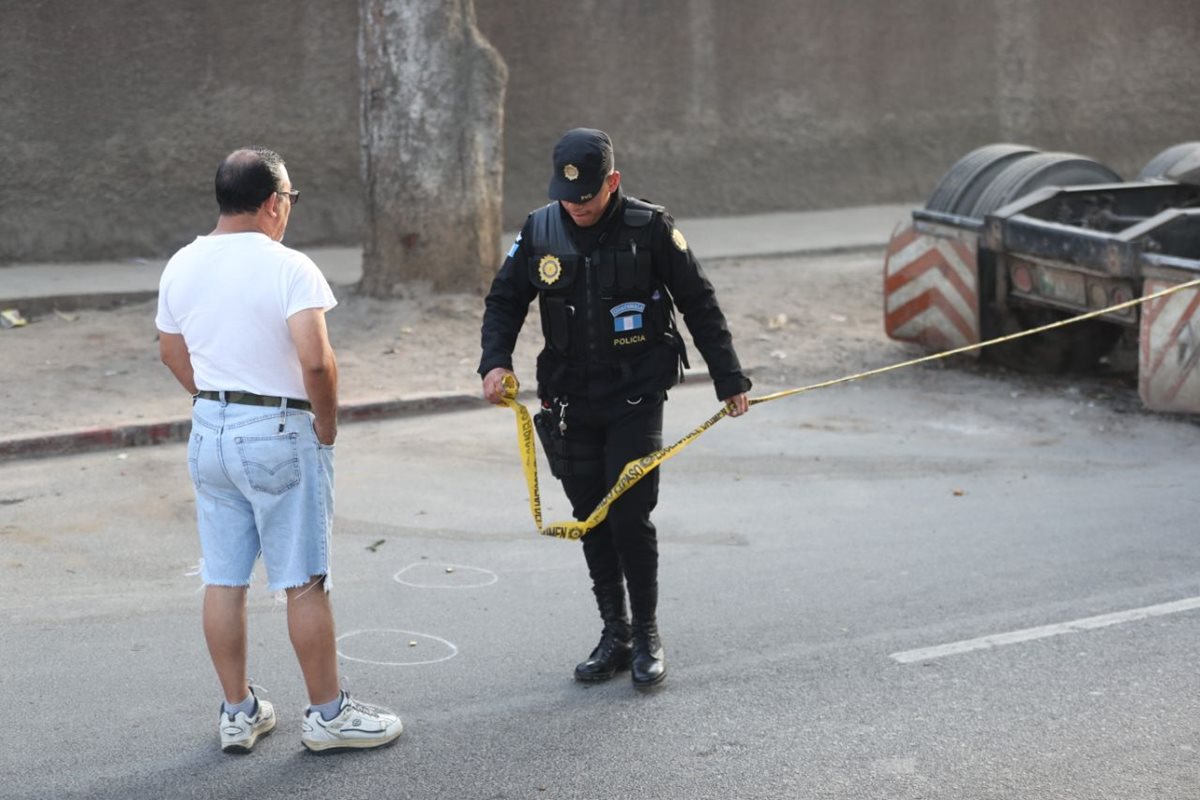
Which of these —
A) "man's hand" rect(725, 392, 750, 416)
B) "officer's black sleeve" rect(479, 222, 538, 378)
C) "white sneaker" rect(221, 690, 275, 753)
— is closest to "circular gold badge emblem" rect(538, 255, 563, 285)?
"officer's black sleeve" rect(479, 222, 538, 378)

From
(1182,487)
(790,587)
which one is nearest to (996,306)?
(1182,487)

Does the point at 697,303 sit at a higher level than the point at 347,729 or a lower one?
higher

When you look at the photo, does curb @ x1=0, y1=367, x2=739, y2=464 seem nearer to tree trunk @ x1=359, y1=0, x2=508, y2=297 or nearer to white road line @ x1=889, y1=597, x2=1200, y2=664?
tree trunk @ x1=359, y1=0, x2=508, y2=297

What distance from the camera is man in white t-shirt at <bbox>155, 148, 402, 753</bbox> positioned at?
4.23 m

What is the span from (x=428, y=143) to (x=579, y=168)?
20.4ft

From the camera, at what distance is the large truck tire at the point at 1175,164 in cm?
1022

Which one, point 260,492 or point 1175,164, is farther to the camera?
point 1175,164

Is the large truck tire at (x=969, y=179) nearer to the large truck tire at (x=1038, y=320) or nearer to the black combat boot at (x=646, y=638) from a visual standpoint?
the large truck tire at (x=1038, y=320)

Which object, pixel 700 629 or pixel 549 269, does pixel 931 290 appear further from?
pixel 549 269

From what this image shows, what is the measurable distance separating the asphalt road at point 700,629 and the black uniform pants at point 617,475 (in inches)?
16.8

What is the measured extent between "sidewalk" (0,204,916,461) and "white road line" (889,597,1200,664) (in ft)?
14.1

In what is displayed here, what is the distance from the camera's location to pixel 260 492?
4.29 metres

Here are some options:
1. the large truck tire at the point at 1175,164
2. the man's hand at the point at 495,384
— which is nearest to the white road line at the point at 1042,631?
the man's hand at the point at 495,384

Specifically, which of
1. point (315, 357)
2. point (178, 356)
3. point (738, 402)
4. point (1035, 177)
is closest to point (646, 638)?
point (738, 402)
